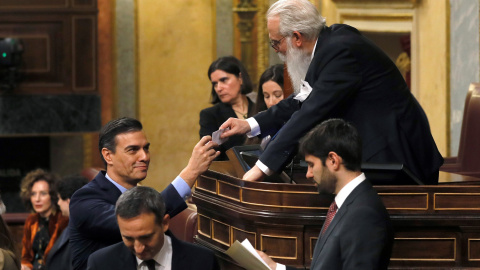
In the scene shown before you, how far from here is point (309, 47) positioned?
4.13 m

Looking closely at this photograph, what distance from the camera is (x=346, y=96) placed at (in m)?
3.96

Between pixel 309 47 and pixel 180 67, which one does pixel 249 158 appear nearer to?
pixel 309 47

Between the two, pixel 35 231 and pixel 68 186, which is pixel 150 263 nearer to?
pixel 68 186

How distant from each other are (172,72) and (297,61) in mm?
6419

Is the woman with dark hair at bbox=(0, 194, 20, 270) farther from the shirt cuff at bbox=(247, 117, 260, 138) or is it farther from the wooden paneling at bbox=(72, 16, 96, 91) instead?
the wooden paneling at bbox=(72, 16, 96, 91)

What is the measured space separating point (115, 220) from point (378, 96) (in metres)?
1.19

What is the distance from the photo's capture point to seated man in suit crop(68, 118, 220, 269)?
375 centimetres

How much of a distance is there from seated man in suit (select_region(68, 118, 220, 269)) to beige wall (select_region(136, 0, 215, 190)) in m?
6.46

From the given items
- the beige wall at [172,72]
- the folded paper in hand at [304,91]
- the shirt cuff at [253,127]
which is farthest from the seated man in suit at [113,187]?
the beige wall at [172,72]

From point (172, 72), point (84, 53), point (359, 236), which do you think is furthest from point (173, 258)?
point (172, 72)

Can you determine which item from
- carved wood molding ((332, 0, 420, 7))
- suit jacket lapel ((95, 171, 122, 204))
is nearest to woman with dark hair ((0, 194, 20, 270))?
suit jacket lapel ((95, 171, 122, 204))

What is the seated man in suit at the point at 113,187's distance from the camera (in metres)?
3.75

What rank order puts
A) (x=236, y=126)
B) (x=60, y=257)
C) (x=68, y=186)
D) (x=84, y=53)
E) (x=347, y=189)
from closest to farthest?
(x=347, y=189) < (x=236, y=126) < (x=60, y=257) < (x=68, y=186) < (x=84, y=53)

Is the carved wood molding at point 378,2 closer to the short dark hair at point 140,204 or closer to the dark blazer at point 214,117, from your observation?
the dark blazer at point 214,117
